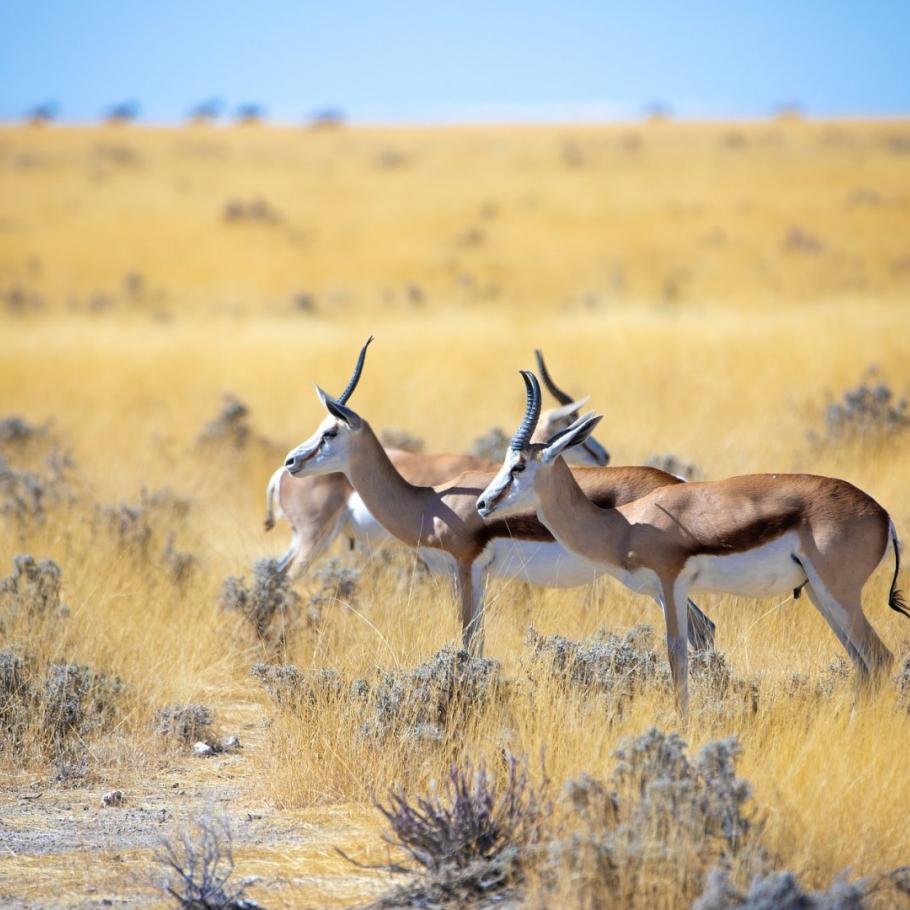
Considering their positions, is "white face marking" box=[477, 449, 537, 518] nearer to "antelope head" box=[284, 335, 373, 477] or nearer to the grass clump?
"antelope head" box=[284, 335, 373, 477]

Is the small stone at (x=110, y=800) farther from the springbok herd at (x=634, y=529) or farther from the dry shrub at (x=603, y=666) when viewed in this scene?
the springbok herd at (x=634, y=529)

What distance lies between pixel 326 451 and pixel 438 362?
9213 millimetres

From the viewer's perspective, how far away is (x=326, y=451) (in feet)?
23.2

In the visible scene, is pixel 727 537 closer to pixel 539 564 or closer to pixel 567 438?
pixel 567 438

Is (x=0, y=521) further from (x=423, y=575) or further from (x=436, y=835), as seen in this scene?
(x=436, y=835)

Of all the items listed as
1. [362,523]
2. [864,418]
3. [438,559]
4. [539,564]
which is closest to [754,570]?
[539,564]

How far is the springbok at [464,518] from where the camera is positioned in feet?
21.5

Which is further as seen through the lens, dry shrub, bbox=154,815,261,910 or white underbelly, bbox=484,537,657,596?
white underbelly, bbox=484,537,657,596

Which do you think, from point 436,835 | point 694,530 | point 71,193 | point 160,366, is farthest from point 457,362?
point 71,193

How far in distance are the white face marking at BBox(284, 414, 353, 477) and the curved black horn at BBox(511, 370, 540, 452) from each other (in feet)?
4.71

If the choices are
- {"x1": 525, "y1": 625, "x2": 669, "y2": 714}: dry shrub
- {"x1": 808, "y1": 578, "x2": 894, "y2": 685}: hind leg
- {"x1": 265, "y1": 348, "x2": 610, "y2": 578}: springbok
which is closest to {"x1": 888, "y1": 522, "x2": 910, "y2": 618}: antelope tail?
{"x1": 808, "y1": 578, "x2": 894, "y2": 685}: hind leg

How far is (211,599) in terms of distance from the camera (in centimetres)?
801

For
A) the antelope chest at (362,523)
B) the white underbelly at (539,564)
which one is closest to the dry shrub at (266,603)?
the antelope chest at (362,523)

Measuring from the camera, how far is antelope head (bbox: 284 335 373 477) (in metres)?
7.01
